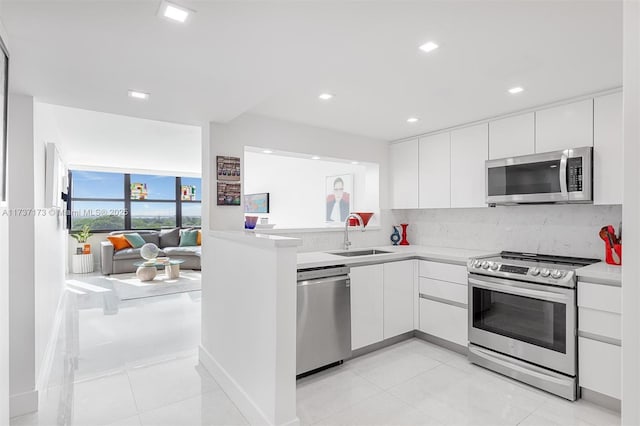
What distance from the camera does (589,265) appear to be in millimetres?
2570

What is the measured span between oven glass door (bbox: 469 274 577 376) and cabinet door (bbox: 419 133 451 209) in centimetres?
103

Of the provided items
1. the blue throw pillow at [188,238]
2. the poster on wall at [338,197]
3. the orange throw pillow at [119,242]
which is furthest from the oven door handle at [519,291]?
the orange throw pillow at [119,242]

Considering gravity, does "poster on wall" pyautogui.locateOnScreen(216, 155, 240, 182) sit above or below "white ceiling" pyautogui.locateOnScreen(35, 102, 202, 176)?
below

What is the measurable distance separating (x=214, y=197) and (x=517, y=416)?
2686mm

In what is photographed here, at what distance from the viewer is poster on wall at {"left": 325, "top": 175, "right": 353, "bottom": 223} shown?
4975mm

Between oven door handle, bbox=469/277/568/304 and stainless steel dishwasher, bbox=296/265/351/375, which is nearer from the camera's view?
oven door handle, bbox=469/277/568/304

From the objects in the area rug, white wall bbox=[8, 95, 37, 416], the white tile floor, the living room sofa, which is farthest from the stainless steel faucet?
the living room sofa

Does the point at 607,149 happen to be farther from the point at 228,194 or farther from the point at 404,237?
the point at 228,194

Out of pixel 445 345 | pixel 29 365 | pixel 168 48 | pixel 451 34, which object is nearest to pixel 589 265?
pixel 445 345

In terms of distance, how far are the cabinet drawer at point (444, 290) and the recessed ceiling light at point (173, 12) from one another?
2884mm

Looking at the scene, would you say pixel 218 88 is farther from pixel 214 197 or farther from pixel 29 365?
pixel 29 365

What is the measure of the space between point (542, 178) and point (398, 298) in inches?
64.3

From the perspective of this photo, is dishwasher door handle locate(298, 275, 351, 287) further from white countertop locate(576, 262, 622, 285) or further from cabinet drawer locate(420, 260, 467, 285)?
white countertop locate(576, 262, 622, 285)

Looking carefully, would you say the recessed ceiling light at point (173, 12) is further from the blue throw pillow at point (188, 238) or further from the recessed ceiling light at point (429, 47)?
the blue throw pillow at point (188, 238)
